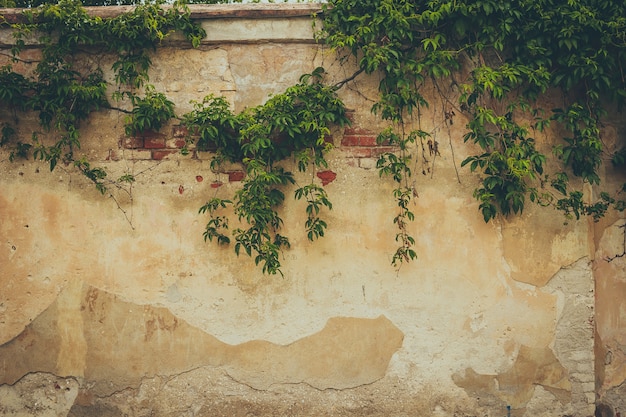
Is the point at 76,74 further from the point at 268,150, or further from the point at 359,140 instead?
the point at 359,140

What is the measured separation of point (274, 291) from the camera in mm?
3596

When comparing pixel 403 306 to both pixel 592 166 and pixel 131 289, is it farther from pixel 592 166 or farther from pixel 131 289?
pixel 131 289

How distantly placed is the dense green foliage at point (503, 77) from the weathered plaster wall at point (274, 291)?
161 mm

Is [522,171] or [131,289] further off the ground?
[522,171]

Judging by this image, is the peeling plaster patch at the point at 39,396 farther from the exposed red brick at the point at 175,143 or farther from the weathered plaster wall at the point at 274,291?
the exposed red brick at the point at 175,143

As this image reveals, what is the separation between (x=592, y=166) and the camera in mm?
3500

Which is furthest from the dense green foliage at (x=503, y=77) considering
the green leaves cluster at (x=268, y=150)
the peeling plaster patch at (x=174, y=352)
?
the peeling plaster patch at (x=174, y=352)

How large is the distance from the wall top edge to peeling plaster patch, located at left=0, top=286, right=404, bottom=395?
1916 millimetres

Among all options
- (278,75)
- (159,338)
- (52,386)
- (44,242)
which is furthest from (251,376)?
(278,75)

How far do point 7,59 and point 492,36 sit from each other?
10.3 feet

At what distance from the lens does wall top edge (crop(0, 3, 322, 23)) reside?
3.57 metres

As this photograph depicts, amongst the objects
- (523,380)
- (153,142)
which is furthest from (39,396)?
(523,380)

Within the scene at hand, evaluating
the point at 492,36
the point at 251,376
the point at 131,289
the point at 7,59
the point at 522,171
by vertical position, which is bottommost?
the point at 251,376

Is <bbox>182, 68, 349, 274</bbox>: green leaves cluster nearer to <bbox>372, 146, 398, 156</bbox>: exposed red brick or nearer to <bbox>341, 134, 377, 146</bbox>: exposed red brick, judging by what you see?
<bbox>341, 134, 377, 146</bbox>: exposed red brick
